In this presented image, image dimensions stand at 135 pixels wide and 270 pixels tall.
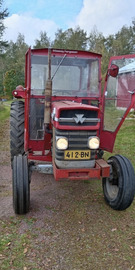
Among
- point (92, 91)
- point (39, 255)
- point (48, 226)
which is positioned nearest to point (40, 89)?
point (92, 91)

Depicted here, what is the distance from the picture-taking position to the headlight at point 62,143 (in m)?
3.04

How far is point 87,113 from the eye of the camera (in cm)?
306

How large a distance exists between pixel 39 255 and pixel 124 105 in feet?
8.73

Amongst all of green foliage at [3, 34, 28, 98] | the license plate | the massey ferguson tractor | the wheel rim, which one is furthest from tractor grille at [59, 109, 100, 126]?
green foliage at [3, 34, 28, 98]

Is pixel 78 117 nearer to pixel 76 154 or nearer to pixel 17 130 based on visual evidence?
pixel 76 154

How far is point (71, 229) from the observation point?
3.13m

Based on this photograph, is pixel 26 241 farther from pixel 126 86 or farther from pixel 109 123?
pixel 126 86

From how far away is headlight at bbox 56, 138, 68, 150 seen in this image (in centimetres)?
304

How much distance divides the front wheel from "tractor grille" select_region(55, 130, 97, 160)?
0.71 meters

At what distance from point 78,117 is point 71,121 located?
0.10 meters

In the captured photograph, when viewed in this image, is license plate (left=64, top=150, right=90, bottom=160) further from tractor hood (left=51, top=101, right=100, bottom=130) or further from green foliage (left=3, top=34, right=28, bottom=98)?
green foliage (left=3, top=34, right=28, bottom=98)

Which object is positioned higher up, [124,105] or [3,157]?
[124,105]

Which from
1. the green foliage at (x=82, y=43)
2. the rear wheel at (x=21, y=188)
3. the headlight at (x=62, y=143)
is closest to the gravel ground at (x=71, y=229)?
the rear wheel at (x=21, y=188)

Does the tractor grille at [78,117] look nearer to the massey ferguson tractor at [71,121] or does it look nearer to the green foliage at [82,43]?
the massey ferguson tractor at [71,121]
